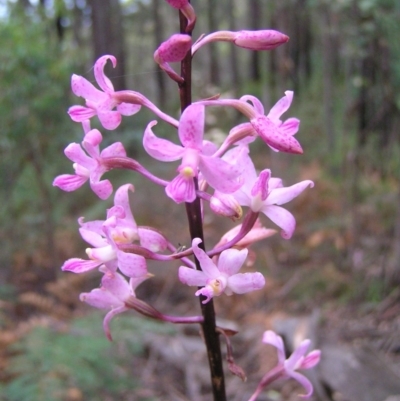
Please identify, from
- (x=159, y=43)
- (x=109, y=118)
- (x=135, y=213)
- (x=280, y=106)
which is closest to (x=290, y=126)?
(x=280, y=106)

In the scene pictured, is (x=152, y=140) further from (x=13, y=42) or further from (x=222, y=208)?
(x=13, y=42)

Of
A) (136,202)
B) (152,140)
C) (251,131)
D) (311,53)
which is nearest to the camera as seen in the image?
(152,140)

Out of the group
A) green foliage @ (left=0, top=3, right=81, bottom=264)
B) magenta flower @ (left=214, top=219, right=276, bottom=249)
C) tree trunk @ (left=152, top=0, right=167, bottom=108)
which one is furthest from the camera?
tree trunk @ (left=152, top=0, right=167, bottom=108)

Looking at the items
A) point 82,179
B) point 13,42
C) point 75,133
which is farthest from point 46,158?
point 82,179

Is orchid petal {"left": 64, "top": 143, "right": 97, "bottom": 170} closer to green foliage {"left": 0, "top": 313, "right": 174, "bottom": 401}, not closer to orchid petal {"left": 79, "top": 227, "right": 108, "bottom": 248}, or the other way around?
orchid petal {"left": 79, "top": 227, "right": 108, "bottom": 248}

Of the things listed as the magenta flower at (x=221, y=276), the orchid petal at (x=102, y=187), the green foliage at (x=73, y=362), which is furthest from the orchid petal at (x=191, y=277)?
the green foliage at (x=73, y=362)

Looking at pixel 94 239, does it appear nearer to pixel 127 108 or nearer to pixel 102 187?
pixel 102 187

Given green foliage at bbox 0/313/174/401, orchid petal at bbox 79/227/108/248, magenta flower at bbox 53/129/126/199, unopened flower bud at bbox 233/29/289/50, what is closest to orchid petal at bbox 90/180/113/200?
magenta flower at bbox 53/129/126/199

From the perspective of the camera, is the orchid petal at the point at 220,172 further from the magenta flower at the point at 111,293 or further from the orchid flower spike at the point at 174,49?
the magenta flower at the point at 111,293
